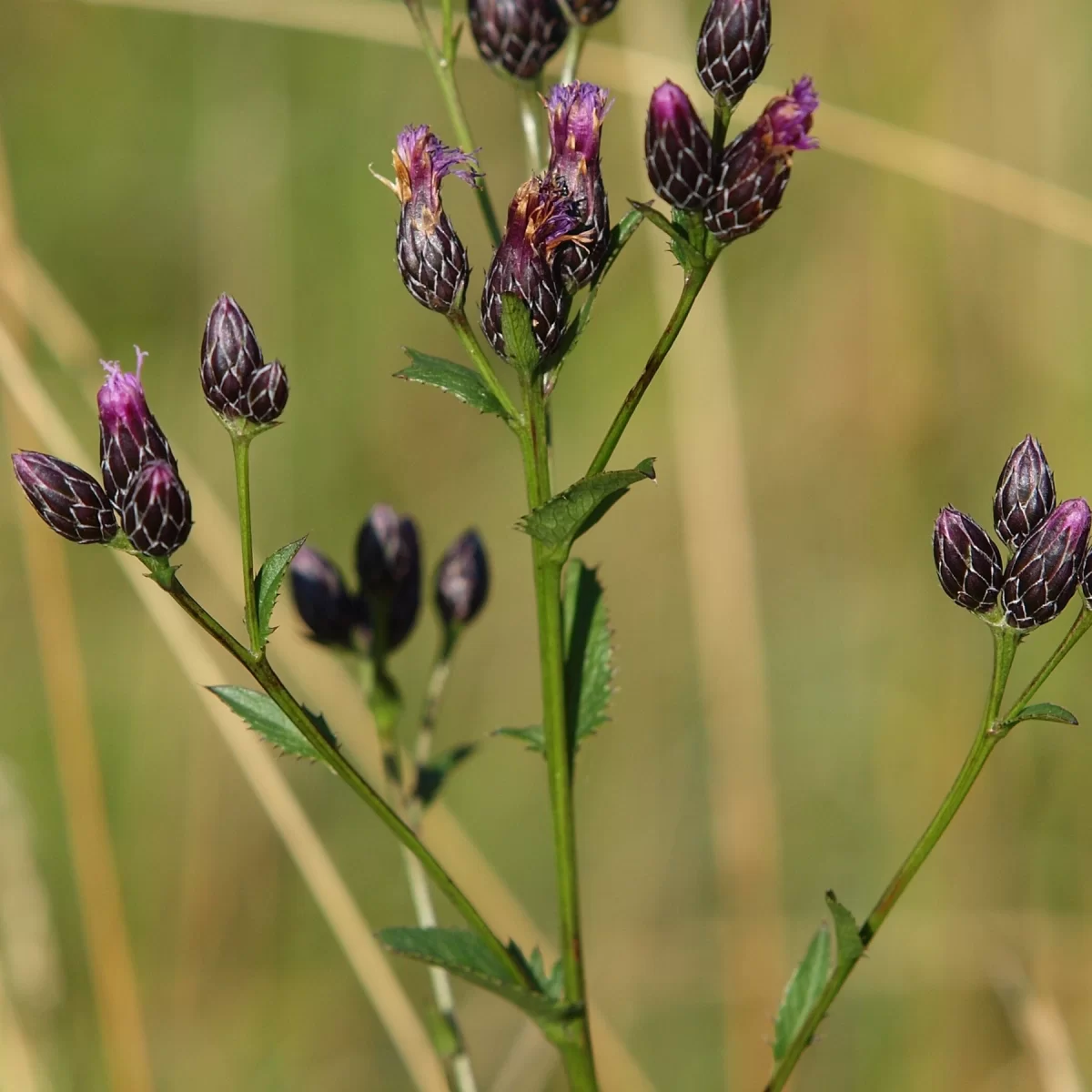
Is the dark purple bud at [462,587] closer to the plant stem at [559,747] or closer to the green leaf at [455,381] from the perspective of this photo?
the plant stem at [559,747]

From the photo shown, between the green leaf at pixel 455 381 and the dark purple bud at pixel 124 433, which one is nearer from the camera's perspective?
the green leaf at pixel 455 381

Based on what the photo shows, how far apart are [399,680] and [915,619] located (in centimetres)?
278

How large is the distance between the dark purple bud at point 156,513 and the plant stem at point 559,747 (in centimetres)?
64

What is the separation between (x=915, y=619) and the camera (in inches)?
262

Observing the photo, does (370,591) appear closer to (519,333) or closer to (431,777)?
(431,777)

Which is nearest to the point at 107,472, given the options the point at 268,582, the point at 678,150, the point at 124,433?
the point at 124,433

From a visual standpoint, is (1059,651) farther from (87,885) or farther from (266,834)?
(266,834)

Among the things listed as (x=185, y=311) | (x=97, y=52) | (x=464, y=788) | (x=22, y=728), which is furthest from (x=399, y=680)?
(x=97, y=52)

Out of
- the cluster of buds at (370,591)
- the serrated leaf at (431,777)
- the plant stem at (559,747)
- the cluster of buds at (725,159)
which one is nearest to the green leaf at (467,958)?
the plant stem at (559,747)

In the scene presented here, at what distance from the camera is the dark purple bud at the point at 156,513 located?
229 centimetres

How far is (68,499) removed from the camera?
241cm

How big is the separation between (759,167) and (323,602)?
163 cm

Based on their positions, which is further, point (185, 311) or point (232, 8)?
point (185, 311)

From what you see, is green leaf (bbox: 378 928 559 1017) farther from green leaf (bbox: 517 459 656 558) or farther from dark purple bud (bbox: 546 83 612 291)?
dark purple bud (bbox: 546 83 612 291)
